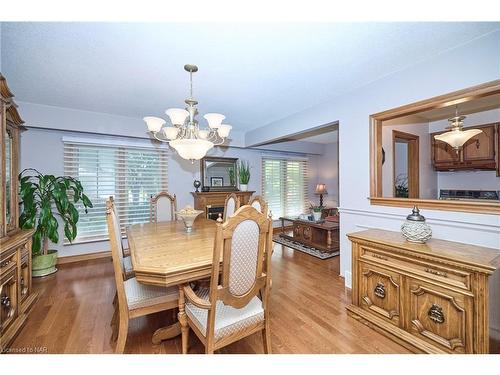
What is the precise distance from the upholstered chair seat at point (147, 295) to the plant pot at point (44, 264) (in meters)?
2.27

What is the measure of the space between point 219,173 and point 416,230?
3.53 m

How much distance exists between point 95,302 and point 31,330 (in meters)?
0.50

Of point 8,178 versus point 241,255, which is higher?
point 8,178

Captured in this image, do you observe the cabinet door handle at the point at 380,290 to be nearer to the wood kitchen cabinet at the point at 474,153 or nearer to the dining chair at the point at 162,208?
the dining chair at the point at 162,208

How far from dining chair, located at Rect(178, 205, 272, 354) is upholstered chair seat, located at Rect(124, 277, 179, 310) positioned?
180 millimetres

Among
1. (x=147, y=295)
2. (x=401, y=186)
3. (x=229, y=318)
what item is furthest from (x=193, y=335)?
(x=401, y=186)

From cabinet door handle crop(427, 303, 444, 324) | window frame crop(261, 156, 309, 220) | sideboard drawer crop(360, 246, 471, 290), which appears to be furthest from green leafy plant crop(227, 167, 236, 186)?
cabinet door handle crop(427, 303, 444, 324)

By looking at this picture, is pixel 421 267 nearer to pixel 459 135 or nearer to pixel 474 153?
pixel 459 135

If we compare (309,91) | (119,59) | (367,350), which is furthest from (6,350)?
(309,91)

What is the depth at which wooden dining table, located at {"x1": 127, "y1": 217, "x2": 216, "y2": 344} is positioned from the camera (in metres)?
1.29

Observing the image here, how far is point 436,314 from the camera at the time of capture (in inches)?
58.0

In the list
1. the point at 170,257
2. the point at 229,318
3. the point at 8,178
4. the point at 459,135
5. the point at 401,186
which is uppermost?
the point at 459,135

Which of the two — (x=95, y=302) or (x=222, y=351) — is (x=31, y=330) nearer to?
(x=95, y=302)

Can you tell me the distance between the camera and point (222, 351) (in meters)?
1.56
